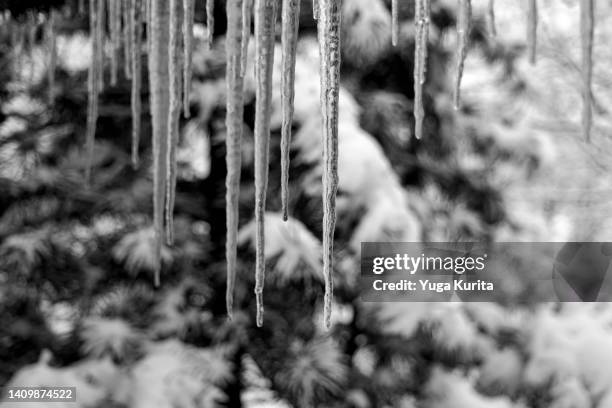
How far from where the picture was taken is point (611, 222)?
279 inches

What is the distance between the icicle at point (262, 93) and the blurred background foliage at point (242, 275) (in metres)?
1.79

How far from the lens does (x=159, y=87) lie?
1.00 metres

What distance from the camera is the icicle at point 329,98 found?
0.70 meters

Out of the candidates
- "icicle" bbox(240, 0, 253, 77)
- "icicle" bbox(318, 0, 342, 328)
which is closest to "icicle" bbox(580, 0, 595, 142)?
"icicle" bbox(318, 0, 342, 328)

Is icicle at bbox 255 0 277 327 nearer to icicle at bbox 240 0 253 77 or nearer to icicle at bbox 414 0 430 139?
icicle at bbox 240 0 253 77

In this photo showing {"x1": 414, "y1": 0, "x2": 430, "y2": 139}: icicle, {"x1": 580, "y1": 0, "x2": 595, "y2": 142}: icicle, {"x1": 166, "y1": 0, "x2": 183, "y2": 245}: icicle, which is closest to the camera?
{"x1": 580, "y1": 0, "x2": 595, "y2": 142}: icicle

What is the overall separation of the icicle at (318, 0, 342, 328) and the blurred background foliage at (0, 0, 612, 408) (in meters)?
1.88

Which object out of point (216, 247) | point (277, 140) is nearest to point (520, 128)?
point (277, 140)

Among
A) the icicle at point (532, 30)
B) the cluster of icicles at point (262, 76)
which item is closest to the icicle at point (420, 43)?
the cluster of icicles at point (262, 76)

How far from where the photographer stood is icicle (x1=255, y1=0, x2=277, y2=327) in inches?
30.0

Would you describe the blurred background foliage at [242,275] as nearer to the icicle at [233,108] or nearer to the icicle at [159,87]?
the icicle at [159,87]

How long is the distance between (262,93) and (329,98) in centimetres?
12

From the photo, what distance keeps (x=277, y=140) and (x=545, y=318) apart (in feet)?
5.81

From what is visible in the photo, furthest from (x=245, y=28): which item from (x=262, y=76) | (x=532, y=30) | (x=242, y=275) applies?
(x=242, y=275)
